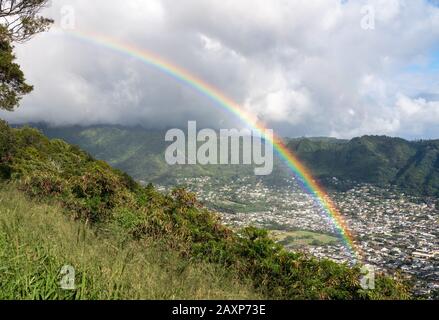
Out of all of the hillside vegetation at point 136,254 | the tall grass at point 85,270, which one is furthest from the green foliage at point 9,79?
the tall grass at point 85,270

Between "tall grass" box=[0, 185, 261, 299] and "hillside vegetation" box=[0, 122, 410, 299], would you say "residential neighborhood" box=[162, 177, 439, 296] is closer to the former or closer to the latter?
"hillside vegetation" box=[0, 122, 410, 299]

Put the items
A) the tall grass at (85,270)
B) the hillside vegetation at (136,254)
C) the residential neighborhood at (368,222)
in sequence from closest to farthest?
the tall grass at (85,270) < the hillside vegetation at (136,254) < the residential neighborhood at (368,222)

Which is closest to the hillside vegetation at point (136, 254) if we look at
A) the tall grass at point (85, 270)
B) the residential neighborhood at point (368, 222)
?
the tall grass at point (85, 270)

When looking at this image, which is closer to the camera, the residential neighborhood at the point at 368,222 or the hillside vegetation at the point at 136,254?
the hillside vegetation at the point at 136,254

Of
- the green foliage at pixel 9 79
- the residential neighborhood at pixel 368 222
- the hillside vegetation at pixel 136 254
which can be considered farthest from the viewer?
the residential neighborhood at pixel 368 222

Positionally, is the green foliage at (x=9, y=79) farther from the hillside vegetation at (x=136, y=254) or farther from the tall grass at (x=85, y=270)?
the tall grass at (x=85, y=270)

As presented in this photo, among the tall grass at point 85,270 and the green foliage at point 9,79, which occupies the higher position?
the green foliage at point 9,79

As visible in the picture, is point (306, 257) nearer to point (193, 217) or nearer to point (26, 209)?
point (193, 217)
